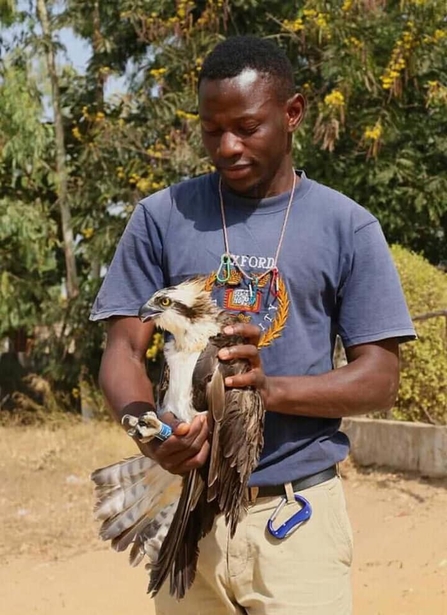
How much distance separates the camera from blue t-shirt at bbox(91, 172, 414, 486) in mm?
2613

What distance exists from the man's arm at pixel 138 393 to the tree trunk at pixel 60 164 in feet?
34.1

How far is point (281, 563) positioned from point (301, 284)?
0.80 metres

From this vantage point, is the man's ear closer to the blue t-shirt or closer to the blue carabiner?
the blue t-shirt

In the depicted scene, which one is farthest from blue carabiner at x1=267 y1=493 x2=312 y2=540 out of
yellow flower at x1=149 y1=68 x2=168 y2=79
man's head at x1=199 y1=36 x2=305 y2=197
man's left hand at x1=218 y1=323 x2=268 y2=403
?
yellow flower at x1=149 y1=68 x2=168 y2=79

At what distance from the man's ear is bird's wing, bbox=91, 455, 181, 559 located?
3.56 ft

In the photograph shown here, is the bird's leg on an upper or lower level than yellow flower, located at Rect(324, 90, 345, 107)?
lower

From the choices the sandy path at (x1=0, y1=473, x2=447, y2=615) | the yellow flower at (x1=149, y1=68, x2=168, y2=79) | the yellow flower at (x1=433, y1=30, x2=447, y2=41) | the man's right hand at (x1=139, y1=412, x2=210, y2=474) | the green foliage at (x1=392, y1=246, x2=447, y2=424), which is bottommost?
the sandy path at (x1=0, y1=473, x2=447, y2=615)

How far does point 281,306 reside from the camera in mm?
2607

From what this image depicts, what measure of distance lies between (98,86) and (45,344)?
376cm

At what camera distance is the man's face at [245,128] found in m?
2.58

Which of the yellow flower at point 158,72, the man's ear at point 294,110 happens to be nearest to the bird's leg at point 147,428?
the man's ear at point 294,110

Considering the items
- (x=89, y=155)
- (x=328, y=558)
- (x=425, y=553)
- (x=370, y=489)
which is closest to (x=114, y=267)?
(x=328, y=558)

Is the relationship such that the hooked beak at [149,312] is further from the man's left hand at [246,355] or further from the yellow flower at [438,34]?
the yellow flower at [438,34]

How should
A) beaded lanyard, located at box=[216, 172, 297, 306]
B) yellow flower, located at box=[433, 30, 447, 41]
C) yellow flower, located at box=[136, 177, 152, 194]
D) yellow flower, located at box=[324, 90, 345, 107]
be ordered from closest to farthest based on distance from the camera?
1. beaded lanyard, located at box=[216, 172, 297, 306]
2. yellow flower, located at box=[324, 90, 345, 107]
3. yellow flower, located at box=[433, 30, 447, 41]
4. yellow flower, located at box=[136, 177, 152, 194]
